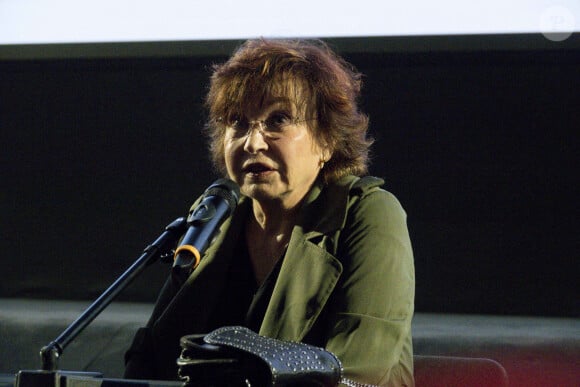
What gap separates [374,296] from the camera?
2021 millimetres

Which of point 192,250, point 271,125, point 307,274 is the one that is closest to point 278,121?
point 271,125

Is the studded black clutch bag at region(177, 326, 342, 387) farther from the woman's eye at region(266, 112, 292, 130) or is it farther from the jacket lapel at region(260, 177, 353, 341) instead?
the woman's eye at region(266, 112, 292, 130)

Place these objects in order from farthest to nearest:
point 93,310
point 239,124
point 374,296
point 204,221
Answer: point 239,124, point 374,296, point 204,221, point 93,310

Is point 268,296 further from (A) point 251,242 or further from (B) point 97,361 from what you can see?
(B) point 97,361

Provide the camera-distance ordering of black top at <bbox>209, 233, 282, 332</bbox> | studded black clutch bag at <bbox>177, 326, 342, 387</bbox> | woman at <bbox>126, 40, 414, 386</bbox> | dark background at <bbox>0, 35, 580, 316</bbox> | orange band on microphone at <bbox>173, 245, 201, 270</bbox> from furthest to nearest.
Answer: dark background at <bbox>0, 35, 580, 316</bbox>
black top at <bbox>209, 233, 282, 332</bbox>
woman at <bbox>126, 40, 414, 386</bbox>
orange band on microphone at <bbox>173, 245, 201, 270</bbox>
studded black clutch bag at <bbox>177, 326, 342, 387</bbox>

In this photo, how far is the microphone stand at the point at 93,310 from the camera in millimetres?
1543

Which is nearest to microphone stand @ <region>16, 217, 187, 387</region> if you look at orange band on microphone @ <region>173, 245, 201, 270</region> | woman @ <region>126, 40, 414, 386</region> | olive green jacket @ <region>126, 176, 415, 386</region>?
orange band on microphone @ <region>173, 245, 201, 270</region>

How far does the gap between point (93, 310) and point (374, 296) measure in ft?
1.97

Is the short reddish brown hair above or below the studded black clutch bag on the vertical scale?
above

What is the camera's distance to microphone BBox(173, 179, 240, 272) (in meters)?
1.71

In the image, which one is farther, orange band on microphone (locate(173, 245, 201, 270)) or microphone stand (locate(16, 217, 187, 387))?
orange band on microphone (locate(173, 245, 201, 270))

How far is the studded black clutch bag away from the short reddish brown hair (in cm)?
93

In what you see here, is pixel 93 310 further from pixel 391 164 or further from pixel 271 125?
pixel 391 164

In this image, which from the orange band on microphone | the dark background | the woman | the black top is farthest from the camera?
the dark background
